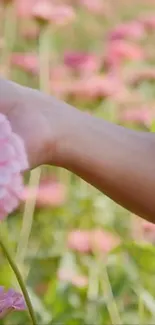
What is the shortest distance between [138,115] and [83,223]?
6.1 inches

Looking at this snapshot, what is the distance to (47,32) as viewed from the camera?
1.29 metres

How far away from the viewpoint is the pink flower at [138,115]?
1190 millimetres

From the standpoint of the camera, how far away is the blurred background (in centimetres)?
88

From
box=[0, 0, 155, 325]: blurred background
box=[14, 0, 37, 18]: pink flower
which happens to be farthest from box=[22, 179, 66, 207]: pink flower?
box=[14, 0, 37, 18]: pink flower

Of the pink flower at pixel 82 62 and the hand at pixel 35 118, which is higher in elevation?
the hand at pixel 35 118

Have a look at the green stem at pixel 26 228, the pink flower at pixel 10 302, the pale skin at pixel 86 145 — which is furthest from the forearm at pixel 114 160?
the green stem at pixel 26 228

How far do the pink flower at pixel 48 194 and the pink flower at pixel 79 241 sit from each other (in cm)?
8

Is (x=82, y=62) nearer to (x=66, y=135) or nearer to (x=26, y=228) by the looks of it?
(x=26, y=228)

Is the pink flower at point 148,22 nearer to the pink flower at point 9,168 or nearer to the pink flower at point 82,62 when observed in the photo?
the pink flower at point 82,62

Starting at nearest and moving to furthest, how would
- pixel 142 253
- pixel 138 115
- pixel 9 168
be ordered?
pixel 9 168 → pixel 142 253 → pixel 138 115

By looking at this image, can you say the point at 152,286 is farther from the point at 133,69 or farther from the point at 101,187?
the point at 133,69

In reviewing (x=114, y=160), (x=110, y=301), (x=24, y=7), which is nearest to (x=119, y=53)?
(x=24, y=7)

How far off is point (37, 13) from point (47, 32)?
86mm

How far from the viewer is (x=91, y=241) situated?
0.96 metres
